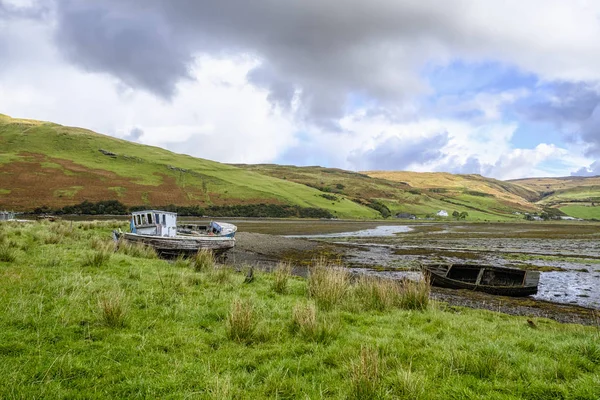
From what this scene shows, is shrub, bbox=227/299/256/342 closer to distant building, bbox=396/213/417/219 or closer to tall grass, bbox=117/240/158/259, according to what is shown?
tall grass, bbox=117/240/158/259

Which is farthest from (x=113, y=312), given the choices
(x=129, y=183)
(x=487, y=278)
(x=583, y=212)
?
(x=583, y=212)

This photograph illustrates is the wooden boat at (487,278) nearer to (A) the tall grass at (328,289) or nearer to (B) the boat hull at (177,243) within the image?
(A) the tall grass at (328,289)

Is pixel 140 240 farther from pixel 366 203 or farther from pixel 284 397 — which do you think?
pixel 366 203

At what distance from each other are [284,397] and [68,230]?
28493mm

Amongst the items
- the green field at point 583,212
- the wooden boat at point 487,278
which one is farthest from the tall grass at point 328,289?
the green field at point 583,212

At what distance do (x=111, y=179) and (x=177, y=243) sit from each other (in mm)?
77946

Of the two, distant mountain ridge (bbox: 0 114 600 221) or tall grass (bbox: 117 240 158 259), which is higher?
distant mountain ridge (bbox: 0 114 600 221)

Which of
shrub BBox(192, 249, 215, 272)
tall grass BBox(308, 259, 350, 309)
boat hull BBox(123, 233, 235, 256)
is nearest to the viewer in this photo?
tall grass BBox(308, 259, 350, 309)

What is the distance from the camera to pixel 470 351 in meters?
6.97

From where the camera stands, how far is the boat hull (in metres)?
25.9

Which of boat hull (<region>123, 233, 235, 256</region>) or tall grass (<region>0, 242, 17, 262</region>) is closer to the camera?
tall grass (<region>0, 242, 17, 262</region>)

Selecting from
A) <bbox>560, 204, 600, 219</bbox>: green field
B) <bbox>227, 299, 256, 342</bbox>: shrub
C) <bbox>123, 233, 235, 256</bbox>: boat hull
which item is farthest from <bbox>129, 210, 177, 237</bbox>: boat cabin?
<bbox>560, 204, 600, 219</bbox>: green field

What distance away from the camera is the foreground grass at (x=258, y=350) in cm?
536

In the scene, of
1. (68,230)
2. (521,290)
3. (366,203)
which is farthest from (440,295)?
(366,203)
